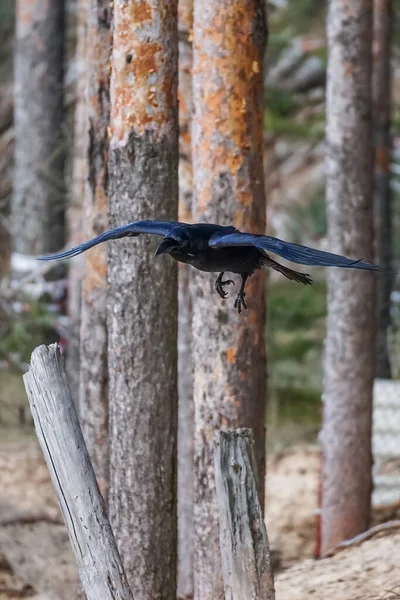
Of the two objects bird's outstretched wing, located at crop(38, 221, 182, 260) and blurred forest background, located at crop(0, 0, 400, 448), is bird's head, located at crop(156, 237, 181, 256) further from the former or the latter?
blurred forest background, located at crop(0, 0, 400, 448)

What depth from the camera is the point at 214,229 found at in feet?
10.0

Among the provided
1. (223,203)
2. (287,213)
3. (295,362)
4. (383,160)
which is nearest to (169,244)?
(223,203)

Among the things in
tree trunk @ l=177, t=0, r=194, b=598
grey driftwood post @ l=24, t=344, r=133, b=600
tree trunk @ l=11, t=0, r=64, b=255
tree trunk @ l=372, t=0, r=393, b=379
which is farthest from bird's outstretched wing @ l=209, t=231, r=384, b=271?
tree trunk @ l=11, t=0, r=64, b=255

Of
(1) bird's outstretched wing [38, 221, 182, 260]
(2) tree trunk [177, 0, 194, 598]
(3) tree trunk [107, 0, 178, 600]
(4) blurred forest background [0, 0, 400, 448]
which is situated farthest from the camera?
(4) blurred forest background [0, 0, 400, 448]

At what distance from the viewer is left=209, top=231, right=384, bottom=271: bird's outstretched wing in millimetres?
2701

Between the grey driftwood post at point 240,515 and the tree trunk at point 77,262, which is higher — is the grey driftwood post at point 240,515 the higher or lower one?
the lower one

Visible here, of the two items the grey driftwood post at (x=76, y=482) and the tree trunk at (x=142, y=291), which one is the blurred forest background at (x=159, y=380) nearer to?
the tree trunk at (x=142, y=291)

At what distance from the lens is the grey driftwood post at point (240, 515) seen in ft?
10.7

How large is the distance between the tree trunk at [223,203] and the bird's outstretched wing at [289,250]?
1677 mm

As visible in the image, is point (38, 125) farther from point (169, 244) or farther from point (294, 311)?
point (169, 244)

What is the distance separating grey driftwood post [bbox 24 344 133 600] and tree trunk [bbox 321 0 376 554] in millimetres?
3683

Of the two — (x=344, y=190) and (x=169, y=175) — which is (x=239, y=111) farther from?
(x=344, y=190)

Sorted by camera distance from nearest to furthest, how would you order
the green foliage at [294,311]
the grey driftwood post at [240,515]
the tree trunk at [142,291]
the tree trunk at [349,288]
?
the grey driftwood post at [240,515] < the tree trunk at [142,291] < the tree trunk at [349,288] < the green foliage at [294,311]

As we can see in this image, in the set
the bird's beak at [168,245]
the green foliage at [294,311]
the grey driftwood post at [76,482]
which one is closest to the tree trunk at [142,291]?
the grey driftwood post at [76,482]
